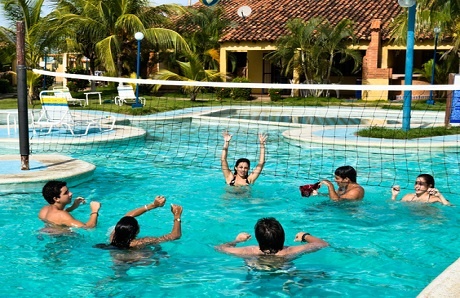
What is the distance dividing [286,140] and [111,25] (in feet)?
56.7

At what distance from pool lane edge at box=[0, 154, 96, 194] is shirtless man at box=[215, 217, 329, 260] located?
429 centimetres

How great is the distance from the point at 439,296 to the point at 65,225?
15.5 feet

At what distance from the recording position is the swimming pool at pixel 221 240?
6180mm

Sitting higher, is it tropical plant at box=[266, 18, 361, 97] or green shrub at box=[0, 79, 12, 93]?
tropical plant at box=[266, 18, 361, 97]

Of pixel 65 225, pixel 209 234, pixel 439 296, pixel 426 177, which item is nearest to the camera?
pixel 439 296

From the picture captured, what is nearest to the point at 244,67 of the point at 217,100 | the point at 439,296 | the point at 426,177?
the point at 217,100

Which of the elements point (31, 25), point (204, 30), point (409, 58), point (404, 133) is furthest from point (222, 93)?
point (404, 133)

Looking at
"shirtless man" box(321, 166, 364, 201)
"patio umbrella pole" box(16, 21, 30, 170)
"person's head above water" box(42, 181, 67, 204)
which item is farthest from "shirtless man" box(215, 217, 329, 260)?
"patio umbrella pole" box(16, 21, 30, 170)

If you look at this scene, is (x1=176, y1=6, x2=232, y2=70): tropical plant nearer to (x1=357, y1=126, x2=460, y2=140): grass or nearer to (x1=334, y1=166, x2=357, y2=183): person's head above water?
(x1=357, y1=126, x2=460, y2=140): grass

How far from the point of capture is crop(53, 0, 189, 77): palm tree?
29844mm

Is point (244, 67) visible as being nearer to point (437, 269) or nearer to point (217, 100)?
point (217, 100)

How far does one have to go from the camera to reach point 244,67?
3788 centimetres

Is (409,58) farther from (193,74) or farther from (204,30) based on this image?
(204,30)

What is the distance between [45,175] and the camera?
10.2 metres
